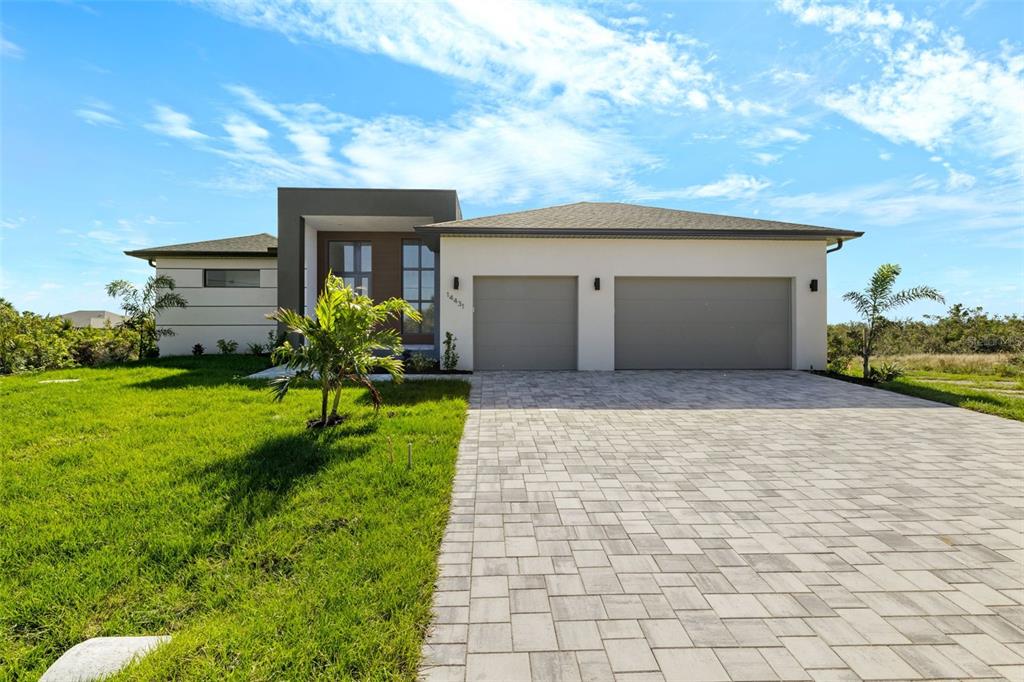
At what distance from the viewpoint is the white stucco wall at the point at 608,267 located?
1098cm

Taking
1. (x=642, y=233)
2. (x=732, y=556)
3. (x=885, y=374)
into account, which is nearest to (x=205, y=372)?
(x=642, y=233)

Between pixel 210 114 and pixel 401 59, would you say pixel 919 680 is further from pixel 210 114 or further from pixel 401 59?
pixel 210 114

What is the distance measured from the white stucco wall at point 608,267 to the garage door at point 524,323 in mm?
278

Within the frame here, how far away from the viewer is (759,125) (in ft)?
32.2

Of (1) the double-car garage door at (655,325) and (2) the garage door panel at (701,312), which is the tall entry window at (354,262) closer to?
(1) the double-car garage door at (655,325)

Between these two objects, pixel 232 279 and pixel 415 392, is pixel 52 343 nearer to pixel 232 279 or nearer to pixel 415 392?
pixel 232 279

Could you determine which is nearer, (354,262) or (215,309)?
(354,262)

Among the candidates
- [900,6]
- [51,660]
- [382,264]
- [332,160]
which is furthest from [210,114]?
[900,6]

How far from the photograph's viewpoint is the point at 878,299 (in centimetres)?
1032

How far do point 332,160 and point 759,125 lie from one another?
11177 millimetres

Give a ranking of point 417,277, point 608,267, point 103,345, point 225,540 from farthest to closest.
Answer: point 417,277
point 103,345
point 608,267
point 225,540

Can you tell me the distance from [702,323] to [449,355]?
6.78m

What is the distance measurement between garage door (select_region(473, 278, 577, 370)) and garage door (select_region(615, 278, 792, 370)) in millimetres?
1347

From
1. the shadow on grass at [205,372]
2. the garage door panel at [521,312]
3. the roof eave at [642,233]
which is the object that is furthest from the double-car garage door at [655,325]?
the shadow on grass at [205,372]
